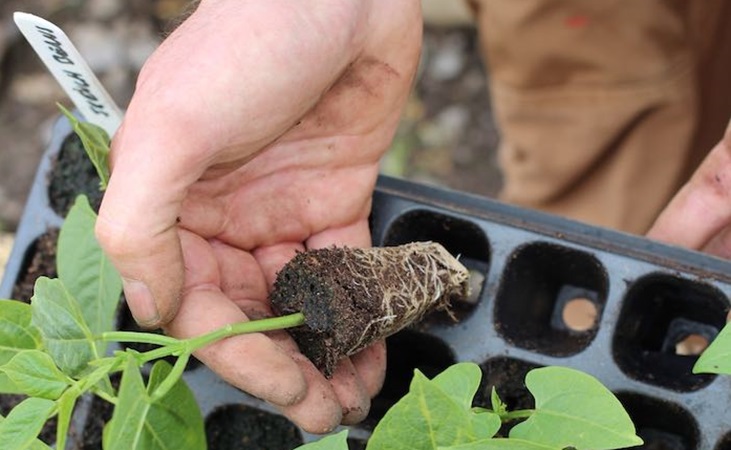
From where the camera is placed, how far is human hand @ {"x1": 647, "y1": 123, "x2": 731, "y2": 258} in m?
1.15

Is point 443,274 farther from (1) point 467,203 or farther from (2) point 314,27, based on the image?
(2) point 314,27

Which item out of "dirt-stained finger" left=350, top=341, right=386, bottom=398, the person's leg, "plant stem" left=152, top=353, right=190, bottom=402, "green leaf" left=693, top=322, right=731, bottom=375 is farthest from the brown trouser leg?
"plant stem" left=152, top=353, right=190, bottom=402

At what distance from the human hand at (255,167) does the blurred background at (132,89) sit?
43.6 inches

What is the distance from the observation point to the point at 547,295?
3.83ft

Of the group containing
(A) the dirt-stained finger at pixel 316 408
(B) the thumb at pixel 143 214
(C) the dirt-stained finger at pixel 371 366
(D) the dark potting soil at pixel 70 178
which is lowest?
(C) the dirt-stained finger at pixel 371 366

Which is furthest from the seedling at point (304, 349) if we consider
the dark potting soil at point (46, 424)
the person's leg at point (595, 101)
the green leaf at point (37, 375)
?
the person's leg at point (595, 101)

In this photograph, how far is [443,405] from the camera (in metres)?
0.71

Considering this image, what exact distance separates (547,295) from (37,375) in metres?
0.61

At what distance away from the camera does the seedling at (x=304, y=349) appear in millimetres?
725

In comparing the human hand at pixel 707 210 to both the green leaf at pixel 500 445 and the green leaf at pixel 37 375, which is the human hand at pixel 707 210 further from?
the green leaf at pixel 37 375

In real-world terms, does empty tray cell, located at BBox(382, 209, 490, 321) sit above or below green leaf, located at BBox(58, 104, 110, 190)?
below

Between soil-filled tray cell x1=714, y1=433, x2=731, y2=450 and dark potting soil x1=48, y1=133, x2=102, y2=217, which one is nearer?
soil-filled tray cell x1=714, y1=433, x2=731, y2=450

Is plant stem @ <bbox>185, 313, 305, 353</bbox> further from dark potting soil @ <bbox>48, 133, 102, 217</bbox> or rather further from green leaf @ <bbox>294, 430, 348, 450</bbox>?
dark potting soil @ <bbox>48, 133, 102, 217</bbox>

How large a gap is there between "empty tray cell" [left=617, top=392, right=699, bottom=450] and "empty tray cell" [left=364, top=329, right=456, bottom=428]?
0.63 ft
